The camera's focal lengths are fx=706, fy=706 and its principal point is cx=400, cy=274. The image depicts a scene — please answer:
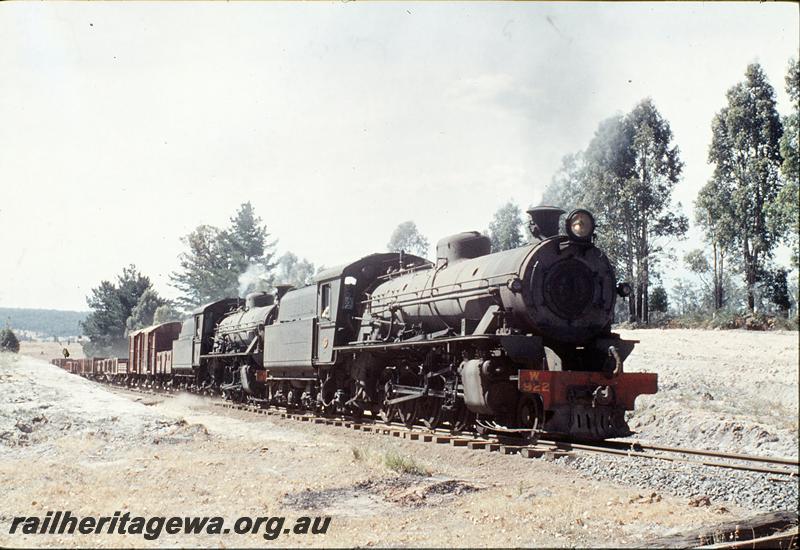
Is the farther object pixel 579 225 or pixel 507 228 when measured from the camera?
pixel 507 228

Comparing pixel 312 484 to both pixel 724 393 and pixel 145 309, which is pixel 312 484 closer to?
pixel 724 393

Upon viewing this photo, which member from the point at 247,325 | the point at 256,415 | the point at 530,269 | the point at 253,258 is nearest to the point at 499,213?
the point at 253,258

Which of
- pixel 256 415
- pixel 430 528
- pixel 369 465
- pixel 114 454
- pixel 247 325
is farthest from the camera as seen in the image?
pixel 247 325

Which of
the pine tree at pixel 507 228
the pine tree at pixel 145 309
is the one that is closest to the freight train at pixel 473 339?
the pine tree at pixel 507 228

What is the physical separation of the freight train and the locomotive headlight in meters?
0.02

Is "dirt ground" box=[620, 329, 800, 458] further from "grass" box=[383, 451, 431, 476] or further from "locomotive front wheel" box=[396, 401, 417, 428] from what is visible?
"grass" box=[383, 451, 431, 476]

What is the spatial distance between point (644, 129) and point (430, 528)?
103 ft

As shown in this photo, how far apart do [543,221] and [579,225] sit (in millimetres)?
770

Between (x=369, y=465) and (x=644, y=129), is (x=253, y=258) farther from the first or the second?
(x=369, y=465)

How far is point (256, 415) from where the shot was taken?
2092 centimetres

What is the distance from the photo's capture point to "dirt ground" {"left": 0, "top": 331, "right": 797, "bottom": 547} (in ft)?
22.4

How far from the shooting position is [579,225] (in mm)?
12312

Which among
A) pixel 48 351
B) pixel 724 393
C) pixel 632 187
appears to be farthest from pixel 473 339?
pixel 48 351

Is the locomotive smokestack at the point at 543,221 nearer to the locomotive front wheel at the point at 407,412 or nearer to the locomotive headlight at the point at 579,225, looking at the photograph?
the locomotive headlight at the point at 579,225
